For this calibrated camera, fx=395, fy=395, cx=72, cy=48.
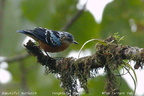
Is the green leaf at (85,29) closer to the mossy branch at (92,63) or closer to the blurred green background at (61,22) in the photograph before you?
the blurred green background at (61,22)

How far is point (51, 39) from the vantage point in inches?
221

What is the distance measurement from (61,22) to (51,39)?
4.82 feet

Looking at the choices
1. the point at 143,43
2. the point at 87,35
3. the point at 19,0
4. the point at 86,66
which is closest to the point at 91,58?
the point at 86,66

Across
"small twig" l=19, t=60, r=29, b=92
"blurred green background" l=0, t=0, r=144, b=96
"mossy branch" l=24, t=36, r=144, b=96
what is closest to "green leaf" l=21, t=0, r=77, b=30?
"blurred green background" l=0, t=0, r=144, b=96

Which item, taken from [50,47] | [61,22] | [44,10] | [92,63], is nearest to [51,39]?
[50,47]

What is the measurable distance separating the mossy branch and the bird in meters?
0.89

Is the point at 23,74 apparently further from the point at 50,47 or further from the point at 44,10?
the point at 50,47

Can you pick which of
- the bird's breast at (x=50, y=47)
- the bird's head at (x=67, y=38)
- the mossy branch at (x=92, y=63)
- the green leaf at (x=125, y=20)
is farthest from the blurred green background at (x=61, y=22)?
the mossy branch at (x=92, y=63)

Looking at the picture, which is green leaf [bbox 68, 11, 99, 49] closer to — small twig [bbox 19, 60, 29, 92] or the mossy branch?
small twig [bbox 19, 60, 29, 92]

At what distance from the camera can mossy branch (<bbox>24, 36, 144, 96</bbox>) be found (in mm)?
3461

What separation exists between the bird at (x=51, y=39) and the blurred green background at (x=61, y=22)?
502mm

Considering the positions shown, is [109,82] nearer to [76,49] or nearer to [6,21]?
[76,49]

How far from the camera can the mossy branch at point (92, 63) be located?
3461 mm

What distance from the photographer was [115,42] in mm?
3883
